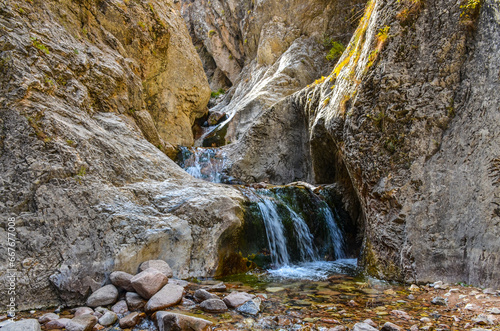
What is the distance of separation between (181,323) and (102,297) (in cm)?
136

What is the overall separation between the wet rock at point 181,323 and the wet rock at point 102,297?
3.32 ft

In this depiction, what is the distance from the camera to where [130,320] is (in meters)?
3.11

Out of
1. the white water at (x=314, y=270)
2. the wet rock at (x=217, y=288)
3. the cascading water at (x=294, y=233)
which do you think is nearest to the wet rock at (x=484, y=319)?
the white water at (x=314, y=270)

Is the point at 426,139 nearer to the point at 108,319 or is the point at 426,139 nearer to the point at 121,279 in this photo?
the point at 121,279

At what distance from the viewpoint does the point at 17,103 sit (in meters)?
4.39

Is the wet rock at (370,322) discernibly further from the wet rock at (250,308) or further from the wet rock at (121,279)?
the wet rock at (121,279)

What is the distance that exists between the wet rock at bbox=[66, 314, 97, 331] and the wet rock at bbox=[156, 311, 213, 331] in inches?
28.8

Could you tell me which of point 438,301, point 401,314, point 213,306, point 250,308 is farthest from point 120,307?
point 438,301

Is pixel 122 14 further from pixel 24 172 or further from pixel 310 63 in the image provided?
pixel 310 63

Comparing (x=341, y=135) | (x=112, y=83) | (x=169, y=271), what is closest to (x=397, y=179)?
(x=341, y=135)

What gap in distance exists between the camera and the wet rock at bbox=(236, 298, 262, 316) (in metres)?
3.37

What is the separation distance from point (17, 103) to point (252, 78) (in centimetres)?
1783

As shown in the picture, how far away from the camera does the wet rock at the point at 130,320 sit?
3.08m

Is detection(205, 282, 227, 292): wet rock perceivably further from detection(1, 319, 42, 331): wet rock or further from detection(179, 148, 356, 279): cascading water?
detection(1, 319, 42, 331): wet rock
